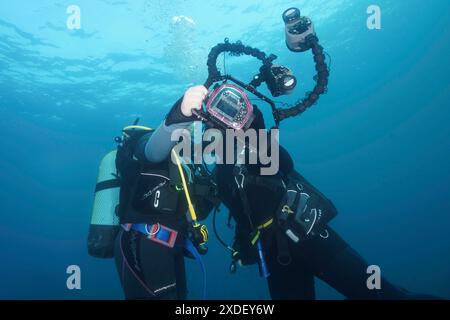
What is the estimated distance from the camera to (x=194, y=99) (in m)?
2.76

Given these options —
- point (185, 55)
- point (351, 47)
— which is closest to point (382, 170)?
point (351, 47)

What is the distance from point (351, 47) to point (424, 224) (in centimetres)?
2175

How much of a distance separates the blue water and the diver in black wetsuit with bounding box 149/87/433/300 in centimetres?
1633

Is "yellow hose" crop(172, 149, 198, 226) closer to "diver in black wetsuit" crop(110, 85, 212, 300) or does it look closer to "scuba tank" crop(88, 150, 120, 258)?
"diver in black wetsuit" crop(110, 85, 212, 300)

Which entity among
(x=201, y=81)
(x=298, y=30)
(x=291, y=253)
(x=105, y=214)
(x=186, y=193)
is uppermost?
(x=201, y=81)

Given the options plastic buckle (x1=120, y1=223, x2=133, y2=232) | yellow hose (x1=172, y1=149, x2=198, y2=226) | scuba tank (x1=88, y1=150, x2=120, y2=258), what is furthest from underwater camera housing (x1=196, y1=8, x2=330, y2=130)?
scuba tank (x1=88, y1=150, x2=120, y2=258)

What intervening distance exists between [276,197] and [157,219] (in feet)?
4.55

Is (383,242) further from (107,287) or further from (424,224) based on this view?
(107,287)

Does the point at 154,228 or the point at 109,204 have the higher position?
the point at 109,204

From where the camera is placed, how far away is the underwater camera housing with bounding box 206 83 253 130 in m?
2.75

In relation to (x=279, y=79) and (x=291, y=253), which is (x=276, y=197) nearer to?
(x=291, y=253)

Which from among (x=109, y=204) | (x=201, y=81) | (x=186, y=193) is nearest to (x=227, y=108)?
(x=186, y=193)
